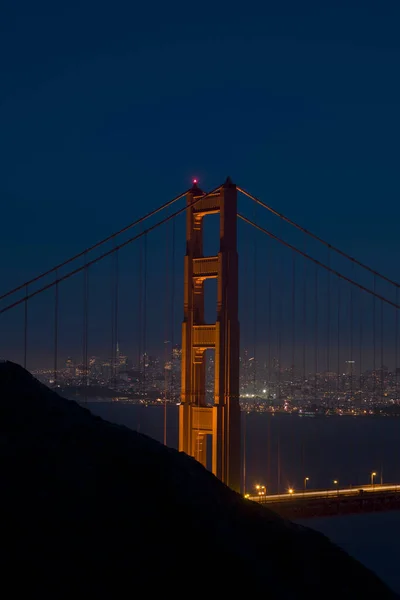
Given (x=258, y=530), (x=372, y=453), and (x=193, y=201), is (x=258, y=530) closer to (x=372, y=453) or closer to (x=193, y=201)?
(x=193, y=201)

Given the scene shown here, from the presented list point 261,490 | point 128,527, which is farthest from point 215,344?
point 128,527

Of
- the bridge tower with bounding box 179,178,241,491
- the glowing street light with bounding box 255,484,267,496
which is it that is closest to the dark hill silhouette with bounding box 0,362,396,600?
the bridge tower with bounding box 179,178,241,491

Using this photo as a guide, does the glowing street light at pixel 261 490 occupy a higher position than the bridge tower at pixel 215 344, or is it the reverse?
the bridge tower at pixel 215 344

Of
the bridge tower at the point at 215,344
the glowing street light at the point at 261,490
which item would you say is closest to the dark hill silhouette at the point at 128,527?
the bridge tower at the point at 215,344

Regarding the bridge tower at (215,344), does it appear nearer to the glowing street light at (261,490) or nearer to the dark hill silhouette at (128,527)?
the glowing street light at (261,490)

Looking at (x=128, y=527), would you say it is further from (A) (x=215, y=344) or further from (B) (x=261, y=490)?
(B) (x=261, y=490)
